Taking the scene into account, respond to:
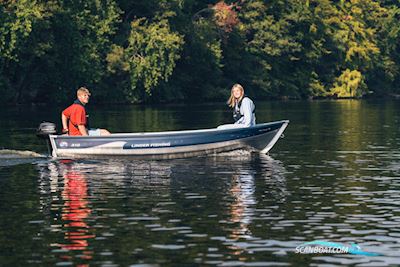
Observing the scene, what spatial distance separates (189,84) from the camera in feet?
342

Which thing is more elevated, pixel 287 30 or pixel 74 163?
pixel 287 30

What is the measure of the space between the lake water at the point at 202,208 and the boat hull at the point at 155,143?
1.14ft

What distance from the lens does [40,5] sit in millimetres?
80625

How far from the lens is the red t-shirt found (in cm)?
3191

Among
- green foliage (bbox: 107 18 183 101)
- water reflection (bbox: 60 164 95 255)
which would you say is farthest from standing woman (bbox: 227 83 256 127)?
green foliage (bbox: 107 18 183 101)

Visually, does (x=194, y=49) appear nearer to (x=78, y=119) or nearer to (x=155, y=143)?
(x=155, y=143)

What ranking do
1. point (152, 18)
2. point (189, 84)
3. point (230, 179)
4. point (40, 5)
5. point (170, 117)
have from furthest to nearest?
point (189, 84)
point (152, 18)
point (40, 5)
point (170, 117)
point (230, 179)

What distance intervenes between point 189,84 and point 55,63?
75.0ft

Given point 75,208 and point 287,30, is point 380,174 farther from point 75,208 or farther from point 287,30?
point 287,30

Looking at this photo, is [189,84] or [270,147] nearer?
[270,147]

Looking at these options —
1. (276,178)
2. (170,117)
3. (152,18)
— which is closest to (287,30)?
(152,18)

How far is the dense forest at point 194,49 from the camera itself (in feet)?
271

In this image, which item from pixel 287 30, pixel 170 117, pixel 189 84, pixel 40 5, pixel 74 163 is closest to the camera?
pixel 74 163

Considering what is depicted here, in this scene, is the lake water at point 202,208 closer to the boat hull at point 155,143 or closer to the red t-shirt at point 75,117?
the boat hull at point 155,143
